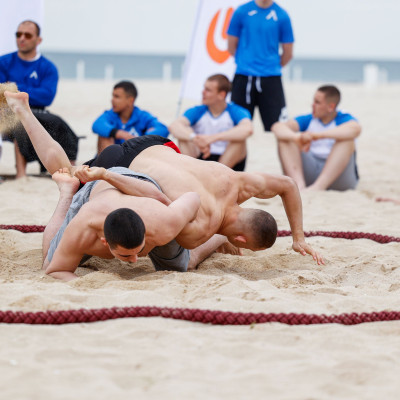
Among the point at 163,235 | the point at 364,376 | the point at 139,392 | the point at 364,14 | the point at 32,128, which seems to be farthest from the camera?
the point at 364,14

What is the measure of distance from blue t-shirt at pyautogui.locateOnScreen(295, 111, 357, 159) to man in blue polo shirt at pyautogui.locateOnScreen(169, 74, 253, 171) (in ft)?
1.76

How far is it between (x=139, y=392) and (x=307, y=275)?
5.70ft

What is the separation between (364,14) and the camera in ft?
80.3

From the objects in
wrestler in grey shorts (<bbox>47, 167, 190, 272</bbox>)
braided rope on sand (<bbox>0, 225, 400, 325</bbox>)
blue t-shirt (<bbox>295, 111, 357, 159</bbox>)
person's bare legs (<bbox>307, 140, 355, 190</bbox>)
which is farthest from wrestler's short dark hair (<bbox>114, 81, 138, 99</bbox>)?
braided rope on sand (<bbox>0, 225, 400, 325</bbox>)

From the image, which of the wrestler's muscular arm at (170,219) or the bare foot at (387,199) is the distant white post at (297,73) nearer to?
the bare foot at (387,199)

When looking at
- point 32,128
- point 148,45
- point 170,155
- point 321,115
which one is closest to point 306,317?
point 170,155

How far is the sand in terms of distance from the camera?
7.15 feet

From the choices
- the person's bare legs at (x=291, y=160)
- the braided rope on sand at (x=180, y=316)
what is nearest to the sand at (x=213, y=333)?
the braided rope on sand at (x=180, y=316)

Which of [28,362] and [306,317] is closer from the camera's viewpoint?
[28,362]

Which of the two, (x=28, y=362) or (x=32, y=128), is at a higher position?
(x=32, y=128)

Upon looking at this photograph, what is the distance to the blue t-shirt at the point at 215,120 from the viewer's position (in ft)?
22.1

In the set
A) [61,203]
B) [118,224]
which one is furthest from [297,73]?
[118,224]

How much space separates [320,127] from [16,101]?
341cm

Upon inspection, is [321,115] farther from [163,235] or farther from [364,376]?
[364,376]
